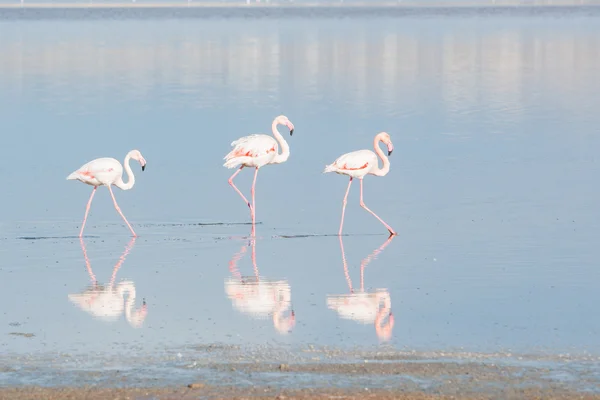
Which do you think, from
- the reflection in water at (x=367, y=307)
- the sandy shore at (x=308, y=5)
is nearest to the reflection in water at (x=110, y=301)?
the reflection in water at (x=367, y=307)

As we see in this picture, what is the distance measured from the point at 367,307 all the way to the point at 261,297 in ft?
2.95

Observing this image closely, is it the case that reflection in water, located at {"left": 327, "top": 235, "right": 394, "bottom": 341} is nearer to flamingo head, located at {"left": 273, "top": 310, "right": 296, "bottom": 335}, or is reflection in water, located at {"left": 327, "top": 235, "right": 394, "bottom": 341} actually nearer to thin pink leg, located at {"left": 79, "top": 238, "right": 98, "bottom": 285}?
flamingo head, located at {"left": 273, "top": 310, "right": 296, "bottom": 335}

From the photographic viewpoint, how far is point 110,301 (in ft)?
33.0

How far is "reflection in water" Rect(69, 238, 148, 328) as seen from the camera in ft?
31.1

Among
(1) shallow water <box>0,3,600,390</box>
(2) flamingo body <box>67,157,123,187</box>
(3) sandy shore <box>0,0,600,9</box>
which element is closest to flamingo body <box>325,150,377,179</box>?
(1) shallow water <box>0,3,600,390</box>

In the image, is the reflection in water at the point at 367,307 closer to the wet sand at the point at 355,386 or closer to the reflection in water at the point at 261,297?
the reflection in water at the point at 261,297

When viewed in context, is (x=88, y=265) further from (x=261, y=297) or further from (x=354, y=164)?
(x=354, y=164)

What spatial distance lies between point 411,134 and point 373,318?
1175 centimetres

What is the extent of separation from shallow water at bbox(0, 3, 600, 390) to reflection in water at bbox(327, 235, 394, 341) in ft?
0.11

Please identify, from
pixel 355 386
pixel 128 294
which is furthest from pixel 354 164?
pixel 355 386

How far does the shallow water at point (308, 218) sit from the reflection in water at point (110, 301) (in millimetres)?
32

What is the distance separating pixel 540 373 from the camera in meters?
7.66

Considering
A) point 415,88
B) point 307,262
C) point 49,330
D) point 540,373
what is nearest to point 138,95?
point 415,88

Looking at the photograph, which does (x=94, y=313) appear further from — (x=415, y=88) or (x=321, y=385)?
(x=415, y=88)
